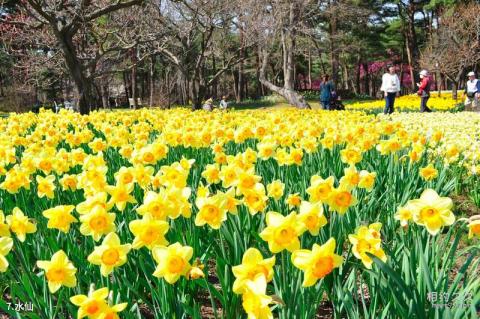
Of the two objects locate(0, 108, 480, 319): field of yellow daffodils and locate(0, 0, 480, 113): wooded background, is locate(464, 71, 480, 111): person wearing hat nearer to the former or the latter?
locate(0, 0, 480, 113): wooded background

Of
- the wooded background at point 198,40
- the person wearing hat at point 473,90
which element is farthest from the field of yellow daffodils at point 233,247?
the person wearing hat at point 473,90

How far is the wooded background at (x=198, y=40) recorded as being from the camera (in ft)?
42.9

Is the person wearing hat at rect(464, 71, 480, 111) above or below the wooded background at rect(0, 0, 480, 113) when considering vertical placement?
below

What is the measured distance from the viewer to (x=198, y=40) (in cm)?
2727

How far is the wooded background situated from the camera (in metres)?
13.1

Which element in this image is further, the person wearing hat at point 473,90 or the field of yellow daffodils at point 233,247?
the person wearing hat at point 473,90

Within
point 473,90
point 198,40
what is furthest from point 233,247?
point 198,40

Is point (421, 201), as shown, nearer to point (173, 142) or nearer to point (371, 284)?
point (371, 284)

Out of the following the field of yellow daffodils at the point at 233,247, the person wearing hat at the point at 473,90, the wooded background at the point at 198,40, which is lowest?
the field of yellow daffodils at the point at 233,247

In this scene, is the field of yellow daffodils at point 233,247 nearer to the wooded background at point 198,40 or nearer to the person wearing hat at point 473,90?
the wooded background at point 198,40

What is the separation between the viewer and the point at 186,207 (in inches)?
68.5

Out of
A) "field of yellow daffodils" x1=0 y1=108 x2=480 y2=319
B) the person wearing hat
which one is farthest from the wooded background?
"field of yellow daffodils" x1=0 y1=108 x2=480 y2=319

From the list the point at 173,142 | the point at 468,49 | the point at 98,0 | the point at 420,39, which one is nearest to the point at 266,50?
the point at 98,0

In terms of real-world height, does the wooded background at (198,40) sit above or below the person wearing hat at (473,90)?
above
